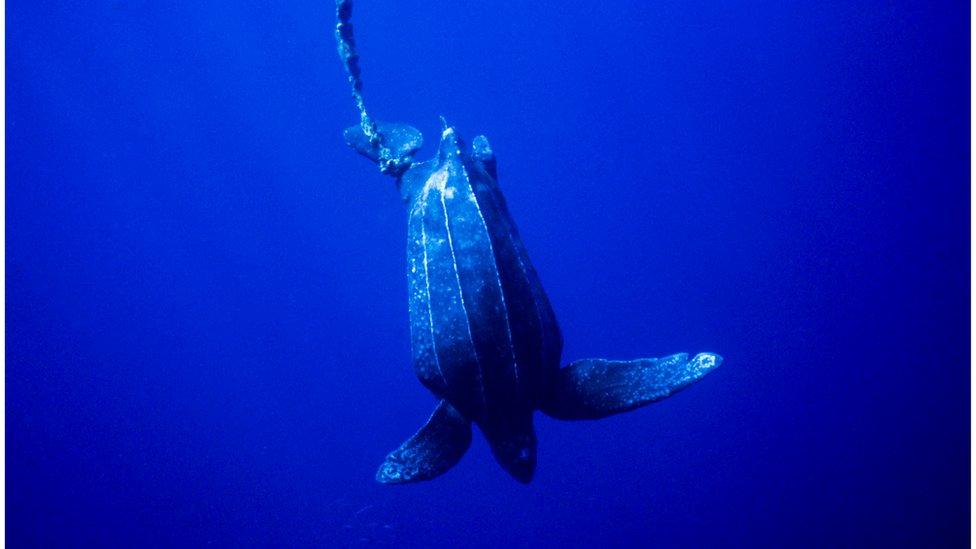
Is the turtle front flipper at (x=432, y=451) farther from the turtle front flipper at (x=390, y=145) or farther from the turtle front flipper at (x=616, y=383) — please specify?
the turtle front flipper at (x=390, y=145)

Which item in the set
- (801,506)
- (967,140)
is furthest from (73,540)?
(967,140)

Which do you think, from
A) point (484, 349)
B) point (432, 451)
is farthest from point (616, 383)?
point (432, 451)

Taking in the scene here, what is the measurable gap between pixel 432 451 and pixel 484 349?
913 millimetres

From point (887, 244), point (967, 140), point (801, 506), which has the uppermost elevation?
point (967, 140)

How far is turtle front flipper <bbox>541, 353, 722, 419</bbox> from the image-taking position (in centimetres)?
348

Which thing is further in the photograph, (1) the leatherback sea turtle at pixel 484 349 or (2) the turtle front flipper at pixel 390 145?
(2) the turtle front flipper at pixel 390 145

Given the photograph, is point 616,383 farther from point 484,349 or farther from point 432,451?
point 432,451

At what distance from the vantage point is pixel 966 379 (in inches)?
431

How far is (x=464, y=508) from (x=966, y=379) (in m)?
9.74

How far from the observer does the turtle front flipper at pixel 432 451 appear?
358 centimetres

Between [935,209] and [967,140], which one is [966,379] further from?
[967,140]

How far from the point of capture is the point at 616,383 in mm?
3613

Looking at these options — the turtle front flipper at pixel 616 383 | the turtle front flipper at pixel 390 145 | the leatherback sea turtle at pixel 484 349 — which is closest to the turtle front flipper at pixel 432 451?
the leatherback sea turtle at pixel 484 349

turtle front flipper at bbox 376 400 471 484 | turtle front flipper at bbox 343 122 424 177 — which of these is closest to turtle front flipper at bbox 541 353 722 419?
turtle front flipper at bbox 376 400 471 484
